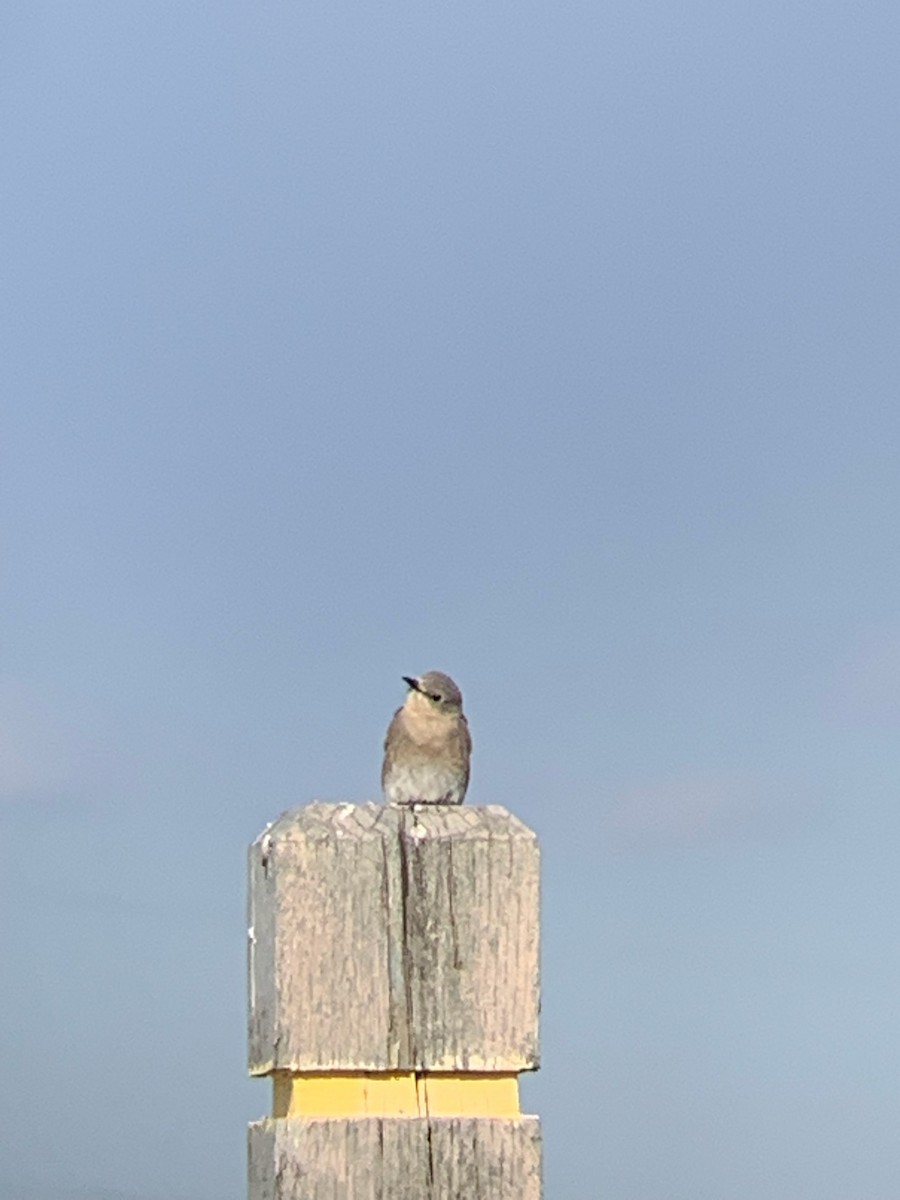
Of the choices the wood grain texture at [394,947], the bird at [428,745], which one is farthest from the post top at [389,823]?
the bird at [428,745]

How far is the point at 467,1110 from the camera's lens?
2.83 metres

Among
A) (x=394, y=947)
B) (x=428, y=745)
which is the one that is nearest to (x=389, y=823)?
(x=394, y=947)

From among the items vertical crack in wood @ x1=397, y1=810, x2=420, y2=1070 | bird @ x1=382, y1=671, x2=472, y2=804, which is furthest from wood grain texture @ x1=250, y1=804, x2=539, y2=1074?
bird @ x1=382, y1=671, x2=472, y2=804

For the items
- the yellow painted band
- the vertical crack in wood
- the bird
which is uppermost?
the bird

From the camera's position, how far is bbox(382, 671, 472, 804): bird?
19.3ft

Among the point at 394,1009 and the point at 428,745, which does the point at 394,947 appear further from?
the point at 428,745

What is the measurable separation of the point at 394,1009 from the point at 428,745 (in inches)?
121

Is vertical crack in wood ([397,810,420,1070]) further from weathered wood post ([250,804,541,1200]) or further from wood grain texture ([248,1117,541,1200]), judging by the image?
wood grain texture ([248,1117,541,1200])

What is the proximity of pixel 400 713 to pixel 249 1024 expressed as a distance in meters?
3.18

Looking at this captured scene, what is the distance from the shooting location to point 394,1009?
2830 millimetres

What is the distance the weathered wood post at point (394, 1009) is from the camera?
2.78m

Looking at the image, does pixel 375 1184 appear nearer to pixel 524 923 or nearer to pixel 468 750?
pixel 524 923

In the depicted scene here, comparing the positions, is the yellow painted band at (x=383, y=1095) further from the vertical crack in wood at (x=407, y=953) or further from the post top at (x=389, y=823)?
the post top at (x=389, y=823)

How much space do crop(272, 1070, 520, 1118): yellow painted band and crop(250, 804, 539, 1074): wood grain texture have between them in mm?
28
